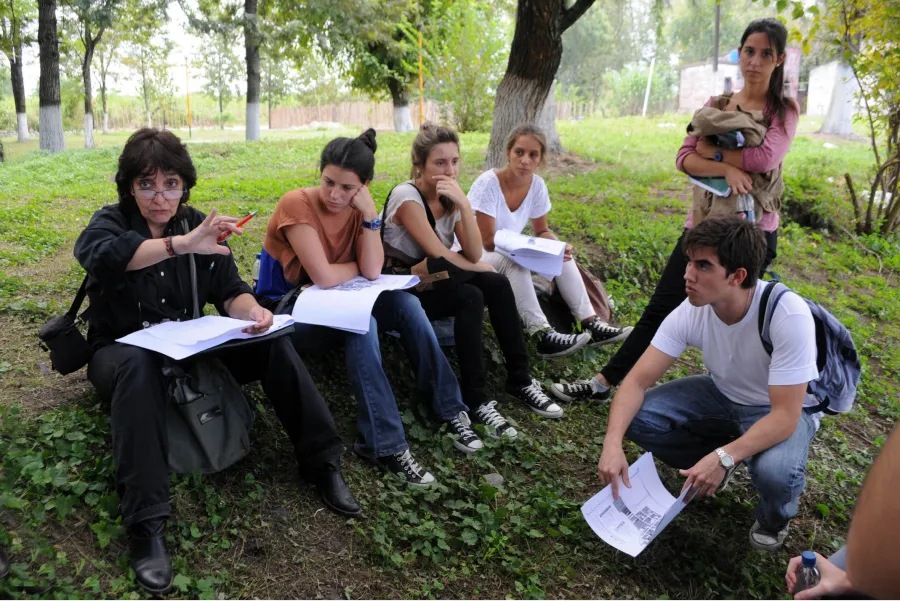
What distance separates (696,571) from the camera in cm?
297

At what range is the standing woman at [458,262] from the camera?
3.85 metres

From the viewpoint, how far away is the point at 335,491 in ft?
9.95

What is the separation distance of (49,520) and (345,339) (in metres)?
1.38

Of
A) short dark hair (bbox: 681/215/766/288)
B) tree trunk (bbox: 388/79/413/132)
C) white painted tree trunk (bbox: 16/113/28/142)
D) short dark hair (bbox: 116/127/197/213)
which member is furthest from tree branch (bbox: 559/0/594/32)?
white painted tree trunk (bbox: 16/113/28/142)

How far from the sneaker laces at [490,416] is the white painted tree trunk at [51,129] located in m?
16.7

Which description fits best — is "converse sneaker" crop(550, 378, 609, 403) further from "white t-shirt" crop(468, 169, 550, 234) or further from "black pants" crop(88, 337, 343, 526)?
"black pants" crop(88, 337, 343, 526)

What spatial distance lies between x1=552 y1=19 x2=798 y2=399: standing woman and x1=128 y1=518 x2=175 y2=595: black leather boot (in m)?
2.54

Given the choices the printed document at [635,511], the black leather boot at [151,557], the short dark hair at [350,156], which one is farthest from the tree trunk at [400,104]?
the black leather boot at [151,557]

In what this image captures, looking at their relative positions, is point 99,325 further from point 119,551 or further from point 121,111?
point 121,111

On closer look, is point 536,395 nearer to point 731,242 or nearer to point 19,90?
point 731,242

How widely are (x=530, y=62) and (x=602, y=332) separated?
3.23 metres

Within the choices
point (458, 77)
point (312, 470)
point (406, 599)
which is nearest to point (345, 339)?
point (312, 470)

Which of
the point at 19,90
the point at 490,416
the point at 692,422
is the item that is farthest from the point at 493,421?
the point at 19,90

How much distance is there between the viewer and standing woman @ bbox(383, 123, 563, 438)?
385 cm
